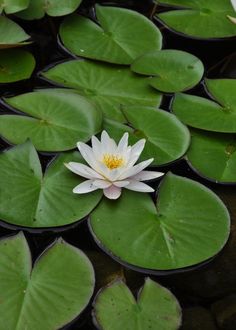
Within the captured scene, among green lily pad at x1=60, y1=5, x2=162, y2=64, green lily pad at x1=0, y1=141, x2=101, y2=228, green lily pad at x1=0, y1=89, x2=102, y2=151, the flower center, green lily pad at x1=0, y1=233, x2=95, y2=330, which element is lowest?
green lily pad at x1=0, y1=233, x2=95, y2=330

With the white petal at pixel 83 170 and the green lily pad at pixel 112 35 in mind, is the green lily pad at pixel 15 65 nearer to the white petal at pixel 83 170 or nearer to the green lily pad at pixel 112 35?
the green lily pad at pixel 112 35

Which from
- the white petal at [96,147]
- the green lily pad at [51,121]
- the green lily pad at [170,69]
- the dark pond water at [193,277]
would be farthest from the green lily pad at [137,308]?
the green lily pad at [170,69]

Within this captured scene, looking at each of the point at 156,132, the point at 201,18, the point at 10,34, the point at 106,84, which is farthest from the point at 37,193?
the point at 201,18

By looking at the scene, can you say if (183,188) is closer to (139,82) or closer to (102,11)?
(139,82)

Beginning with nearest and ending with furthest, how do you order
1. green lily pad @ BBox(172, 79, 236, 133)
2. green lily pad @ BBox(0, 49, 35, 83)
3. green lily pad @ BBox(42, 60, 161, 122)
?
green lily pad @ BBox(172, 79, 236, 133)
green lily pad @ BBox(42, 60, 161, 122)
green lily pad @ BBox(0, 49, 35, 83)

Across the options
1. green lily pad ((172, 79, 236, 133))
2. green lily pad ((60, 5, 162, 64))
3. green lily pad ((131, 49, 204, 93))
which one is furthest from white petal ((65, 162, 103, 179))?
green lily pad ((60, 5, 162, 64))

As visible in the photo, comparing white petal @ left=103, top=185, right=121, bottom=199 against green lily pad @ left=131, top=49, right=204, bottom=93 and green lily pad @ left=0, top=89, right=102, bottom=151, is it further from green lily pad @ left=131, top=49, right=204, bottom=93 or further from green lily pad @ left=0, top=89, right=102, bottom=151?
green lily pad @ left=131, top=49, right=204, bottom=93

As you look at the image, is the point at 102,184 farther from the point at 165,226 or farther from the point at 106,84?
the point at 106,84
